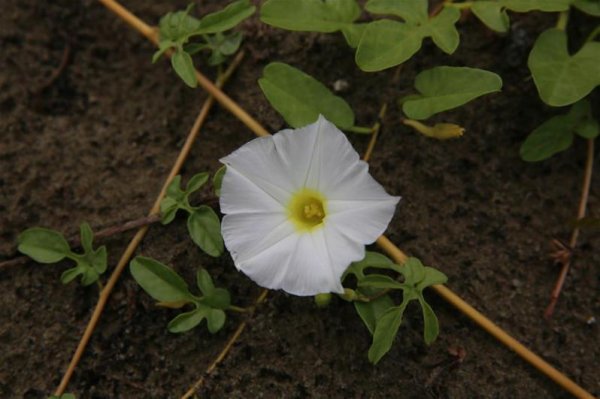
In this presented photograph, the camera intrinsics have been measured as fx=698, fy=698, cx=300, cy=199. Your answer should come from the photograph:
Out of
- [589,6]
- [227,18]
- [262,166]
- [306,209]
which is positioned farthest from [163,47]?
[589,6]

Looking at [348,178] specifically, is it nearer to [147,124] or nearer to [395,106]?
[395,106]

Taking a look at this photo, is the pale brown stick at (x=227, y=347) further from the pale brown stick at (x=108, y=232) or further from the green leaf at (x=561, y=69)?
the green leaf at (x=561, y=69)

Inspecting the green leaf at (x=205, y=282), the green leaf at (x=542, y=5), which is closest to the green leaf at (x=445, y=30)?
the green leaf at (x=542, y=5)

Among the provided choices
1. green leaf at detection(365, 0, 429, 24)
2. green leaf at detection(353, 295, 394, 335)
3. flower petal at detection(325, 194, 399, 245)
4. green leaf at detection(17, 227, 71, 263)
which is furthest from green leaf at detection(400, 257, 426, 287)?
green leaf at detection(17, 227, 71, 263)

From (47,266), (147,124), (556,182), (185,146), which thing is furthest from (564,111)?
(47,266)

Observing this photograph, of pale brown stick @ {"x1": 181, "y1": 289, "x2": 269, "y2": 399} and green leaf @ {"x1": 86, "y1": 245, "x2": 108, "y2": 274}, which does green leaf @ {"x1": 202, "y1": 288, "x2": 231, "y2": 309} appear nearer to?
pale brown stick @ {"x1": 181, "y1": 289, "x2": 269, "y2": 399}

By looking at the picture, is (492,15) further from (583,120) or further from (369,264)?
(369,264)
